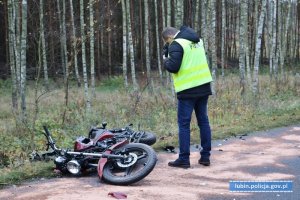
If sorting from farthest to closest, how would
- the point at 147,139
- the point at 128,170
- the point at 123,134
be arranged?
1. the point at 147,139
2. the point at 123,134
3. the point at 128,170

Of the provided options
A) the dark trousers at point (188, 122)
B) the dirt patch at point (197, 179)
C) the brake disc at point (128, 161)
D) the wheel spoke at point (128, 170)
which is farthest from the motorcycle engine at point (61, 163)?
the dark trousers at point (188, 122)

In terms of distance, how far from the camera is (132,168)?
19.9ft

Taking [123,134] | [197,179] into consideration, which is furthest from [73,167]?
[197,179]

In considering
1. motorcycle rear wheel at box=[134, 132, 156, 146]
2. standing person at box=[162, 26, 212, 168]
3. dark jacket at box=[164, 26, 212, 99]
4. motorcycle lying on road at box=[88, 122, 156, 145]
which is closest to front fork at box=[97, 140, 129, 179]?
motorcycle lying on road at box=[88, 122, 156, 145]

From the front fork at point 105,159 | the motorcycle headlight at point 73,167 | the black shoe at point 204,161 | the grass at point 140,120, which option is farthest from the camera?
the grass at point 140,120

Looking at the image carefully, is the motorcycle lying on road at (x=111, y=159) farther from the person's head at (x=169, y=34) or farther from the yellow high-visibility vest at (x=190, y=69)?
the person's head at (x=169, y=34)

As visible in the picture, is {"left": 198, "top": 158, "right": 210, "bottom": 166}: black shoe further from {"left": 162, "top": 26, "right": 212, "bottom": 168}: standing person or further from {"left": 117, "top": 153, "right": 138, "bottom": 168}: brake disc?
{"left": 117, "top": 153, "right": 138, "bottom": 168}: brake disc

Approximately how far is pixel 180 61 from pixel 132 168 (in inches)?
67.7

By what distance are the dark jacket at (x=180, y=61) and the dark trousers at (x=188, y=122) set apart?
100 millimetres

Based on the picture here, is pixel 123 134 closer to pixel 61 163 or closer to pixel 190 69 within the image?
pixel 61 163

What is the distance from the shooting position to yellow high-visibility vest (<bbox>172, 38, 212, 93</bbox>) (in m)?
6.60

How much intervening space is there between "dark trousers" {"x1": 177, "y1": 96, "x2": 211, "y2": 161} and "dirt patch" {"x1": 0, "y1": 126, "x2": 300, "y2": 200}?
0.28 meters

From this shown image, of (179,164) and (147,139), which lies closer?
(179,164)

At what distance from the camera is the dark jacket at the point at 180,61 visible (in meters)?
6.53
